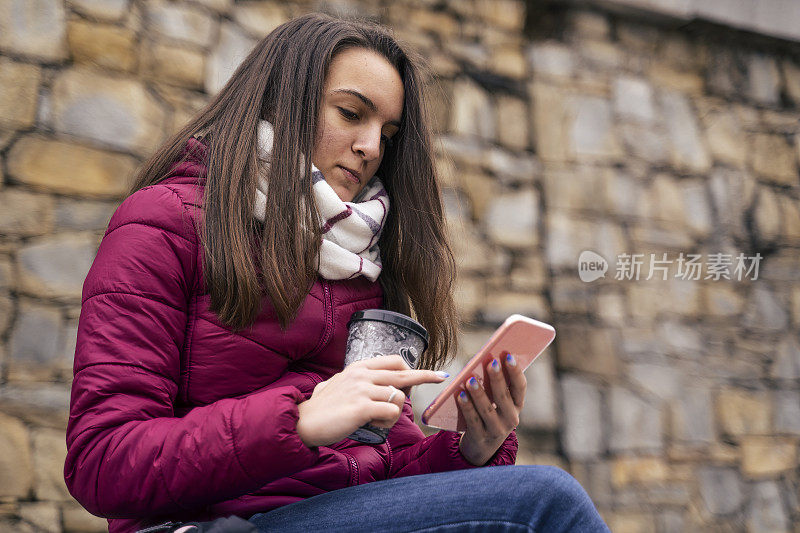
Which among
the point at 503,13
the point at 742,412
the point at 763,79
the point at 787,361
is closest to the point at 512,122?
the point at 503,13

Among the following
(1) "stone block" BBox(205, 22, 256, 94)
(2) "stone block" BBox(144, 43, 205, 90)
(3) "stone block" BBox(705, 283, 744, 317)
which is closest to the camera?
(2) "stone block" BBox(144, 43, 205, 90)

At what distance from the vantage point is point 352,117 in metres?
1.40

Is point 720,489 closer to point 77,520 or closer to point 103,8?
point 77,520

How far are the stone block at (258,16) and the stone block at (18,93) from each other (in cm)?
81

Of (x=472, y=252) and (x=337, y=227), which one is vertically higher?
(x=337, y=227)

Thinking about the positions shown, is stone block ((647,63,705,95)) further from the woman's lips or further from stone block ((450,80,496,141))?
the woman's lips

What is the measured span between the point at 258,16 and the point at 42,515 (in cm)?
196

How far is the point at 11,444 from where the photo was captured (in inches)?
87.7

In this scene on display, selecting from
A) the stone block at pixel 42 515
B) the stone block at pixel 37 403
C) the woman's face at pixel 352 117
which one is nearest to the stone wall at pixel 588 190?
the stone block at pixel 37 403

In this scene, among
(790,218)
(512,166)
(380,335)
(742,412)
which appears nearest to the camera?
(380,335)

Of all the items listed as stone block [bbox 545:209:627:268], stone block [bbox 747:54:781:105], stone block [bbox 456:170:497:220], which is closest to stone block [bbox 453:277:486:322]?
stone block [bbox 456:170:497:220]

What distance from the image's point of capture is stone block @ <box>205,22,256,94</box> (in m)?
2.77

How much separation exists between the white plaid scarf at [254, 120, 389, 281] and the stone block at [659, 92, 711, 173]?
2.91m

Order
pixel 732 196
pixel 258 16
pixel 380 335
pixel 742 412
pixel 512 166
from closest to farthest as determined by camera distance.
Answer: pixel 380 335 → pixel 258 16 → pixel 512 166 → pixel 742 412 → pixel 732 196
